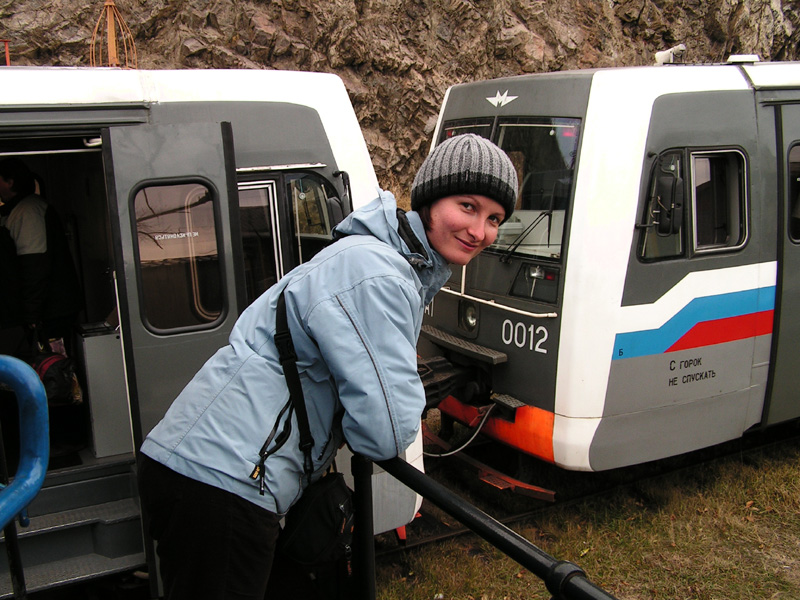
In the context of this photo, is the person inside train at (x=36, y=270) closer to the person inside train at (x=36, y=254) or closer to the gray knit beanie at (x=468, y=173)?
the person inside train at (x=36, y=254)

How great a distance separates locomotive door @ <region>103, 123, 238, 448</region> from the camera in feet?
11.1

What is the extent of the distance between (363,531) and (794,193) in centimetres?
475

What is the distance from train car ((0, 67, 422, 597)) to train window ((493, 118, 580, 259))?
1391mm

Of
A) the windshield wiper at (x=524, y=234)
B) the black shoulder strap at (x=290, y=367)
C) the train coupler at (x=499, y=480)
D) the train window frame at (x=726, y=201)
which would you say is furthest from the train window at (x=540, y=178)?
the black shoulder strap at (x=290, y=367)

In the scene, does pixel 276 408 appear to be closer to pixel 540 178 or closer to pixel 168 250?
pixel 168 250

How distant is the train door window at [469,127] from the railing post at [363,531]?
12.3 ft

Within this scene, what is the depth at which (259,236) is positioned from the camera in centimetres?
396

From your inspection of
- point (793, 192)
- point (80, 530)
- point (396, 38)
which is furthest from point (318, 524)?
point (396, 38)

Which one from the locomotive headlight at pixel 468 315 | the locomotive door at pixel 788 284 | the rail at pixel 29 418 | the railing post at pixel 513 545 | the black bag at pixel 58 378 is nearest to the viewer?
the railing post at pixel 513 545

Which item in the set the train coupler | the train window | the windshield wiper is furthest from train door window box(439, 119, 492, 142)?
the train coupler

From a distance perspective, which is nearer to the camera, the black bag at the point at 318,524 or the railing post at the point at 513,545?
the railing post at the point at 513,545

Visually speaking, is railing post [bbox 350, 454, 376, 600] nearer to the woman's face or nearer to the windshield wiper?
the woman's face

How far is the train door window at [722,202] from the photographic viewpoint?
498 centimetres

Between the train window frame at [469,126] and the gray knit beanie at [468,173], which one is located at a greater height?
the train window frame at [469,126]
